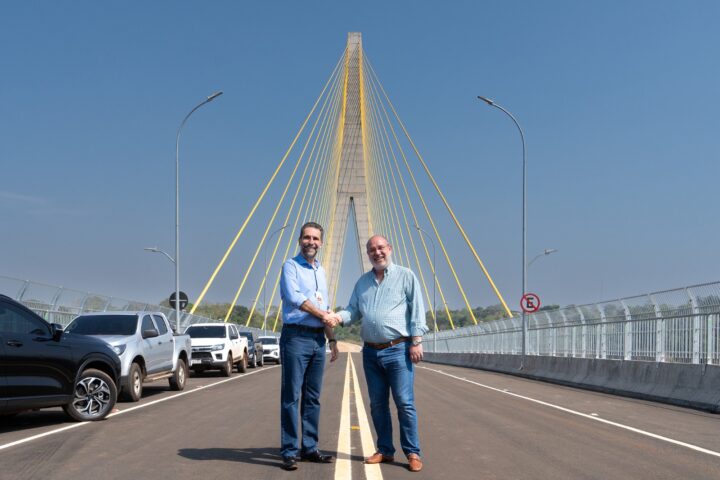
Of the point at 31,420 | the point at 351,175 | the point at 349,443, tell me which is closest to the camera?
the point at 349,443

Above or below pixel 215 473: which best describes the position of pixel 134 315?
above

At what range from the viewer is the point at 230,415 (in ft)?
40.9

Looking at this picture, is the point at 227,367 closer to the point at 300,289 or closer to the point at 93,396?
the point at 93,396

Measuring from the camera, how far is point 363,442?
364 inches

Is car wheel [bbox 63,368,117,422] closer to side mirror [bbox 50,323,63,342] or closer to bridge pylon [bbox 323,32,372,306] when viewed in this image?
Answer: side mirror [bbox 50,323,63,342]

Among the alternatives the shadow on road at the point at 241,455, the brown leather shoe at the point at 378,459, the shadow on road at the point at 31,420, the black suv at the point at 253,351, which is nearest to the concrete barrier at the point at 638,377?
the brown leather shoe at the point at 378,459

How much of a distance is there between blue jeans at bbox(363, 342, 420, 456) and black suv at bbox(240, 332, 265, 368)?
81.0ft

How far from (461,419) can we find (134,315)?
7.43 metres

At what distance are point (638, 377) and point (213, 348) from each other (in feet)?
40.3

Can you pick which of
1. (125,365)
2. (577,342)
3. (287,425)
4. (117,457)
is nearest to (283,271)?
(287,425)

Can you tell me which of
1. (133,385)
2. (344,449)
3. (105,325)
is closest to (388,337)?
(344,449)

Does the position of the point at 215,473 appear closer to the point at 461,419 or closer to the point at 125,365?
the point at 461,419

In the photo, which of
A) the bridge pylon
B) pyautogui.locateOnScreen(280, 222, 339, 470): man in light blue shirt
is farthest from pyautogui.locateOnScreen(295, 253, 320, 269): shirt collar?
the bridge pylon

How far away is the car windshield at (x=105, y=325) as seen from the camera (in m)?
16.0
